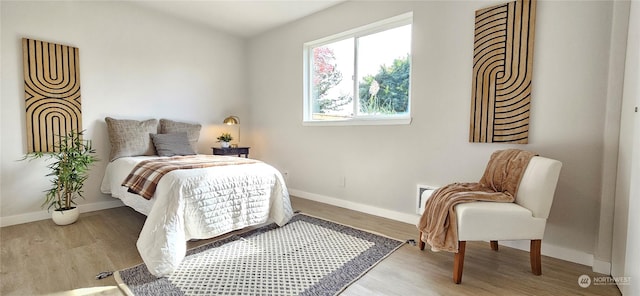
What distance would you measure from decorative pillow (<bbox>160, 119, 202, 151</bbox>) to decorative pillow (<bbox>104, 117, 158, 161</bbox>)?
9.1 inches

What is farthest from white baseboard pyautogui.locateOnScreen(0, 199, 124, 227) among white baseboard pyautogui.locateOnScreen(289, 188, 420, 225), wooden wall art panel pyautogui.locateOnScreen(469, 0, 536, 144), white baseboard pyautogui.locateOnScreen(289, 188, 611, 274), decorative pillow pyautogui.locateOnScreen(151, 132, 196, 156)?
wooden wall art panel pyautogui.locateOnScreen(469, 0, 536, 144)

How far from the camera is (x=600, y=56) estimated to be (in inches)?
72.7

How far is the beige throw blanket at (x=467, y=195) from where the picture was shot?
1.76 meters

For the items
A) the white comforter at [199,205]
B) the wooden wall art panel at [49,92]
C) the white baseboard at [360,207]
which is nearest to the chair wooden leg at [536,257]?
the white baseboard at [360,207]

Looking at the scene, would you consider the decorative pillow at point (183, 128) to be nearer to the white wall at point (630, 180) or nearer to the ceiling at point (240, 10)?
the ceiling at point (240, 10)

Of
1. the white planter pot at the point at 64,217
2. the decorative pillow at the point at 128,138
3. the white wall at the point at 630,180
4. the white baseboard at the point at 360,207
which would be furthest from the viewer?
the decorative pillow at the point at 128,138

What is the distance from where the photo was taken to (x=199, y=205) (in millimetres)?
2057

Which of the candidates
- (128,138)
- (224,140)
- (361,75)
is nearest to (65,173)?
(128,138)

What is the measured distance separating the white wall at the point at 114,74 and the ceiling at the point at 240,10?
0.22 m

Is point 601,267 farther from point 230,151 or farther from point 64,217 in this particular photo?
point 64,217

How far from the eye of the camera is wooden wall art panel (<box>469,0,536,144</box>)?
2.11 m

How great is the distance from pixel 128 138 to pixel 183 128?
2.12ft

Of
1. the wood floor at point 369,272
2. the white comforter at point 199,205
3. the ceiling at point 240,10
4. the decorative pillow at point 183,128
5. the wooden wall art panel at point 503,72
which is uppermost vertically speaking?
the ceiling at point 240,10

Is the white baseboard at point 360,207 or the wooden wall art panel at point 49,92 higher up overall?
the wooden wall art panel at point 49,92
